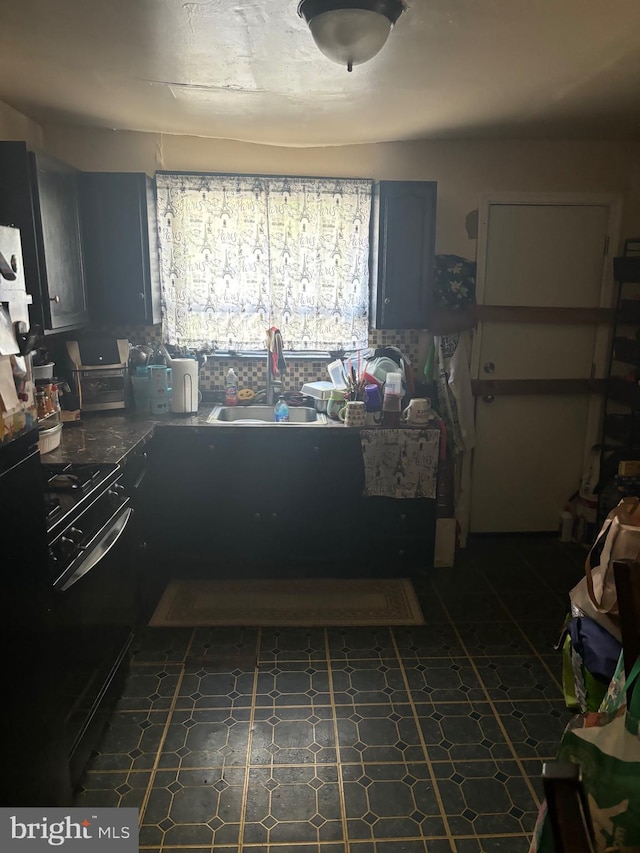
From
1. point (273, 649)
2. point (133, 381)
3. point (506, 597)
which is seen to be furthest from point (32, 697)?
point (506, 597)

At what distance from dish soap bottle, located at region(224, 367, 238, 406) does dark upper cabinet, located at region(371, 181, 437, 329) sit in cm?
90

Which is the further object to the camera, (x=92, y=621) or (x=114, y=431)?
(x=114, y=431)

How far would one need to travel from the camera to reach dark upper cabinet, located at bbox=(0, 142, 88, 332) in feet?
7.57

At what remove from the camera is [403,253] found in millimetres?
3180

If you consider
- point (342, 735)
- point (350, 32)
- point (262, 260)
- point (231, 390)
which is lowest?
point (342, 735)

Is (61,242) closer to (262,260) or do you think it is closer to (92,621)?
(262,260)

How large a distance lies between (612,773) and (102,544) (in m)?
1.61

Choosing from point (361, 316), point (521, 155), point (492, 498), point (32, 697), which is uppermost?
point (521, 155)

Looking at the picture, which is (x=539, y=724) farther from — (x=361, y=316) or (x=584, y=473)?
(x=361, y=316)

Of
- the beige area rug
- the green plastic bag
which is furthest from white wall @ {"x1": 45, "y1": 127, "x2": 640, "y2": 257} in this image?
the green plastic bag

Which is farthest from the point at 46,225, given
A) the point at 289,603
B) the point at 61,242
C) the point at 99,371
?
the point at 289,603

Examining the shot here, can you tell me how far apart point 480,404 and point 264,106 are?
2.05 metres

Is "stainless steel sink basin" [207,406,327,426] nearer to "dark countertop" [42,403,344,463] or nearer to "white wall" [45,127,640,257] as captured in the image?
"dark countertop" [42,403,344,463]

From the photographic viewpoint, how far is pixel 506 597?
10.00 ft
